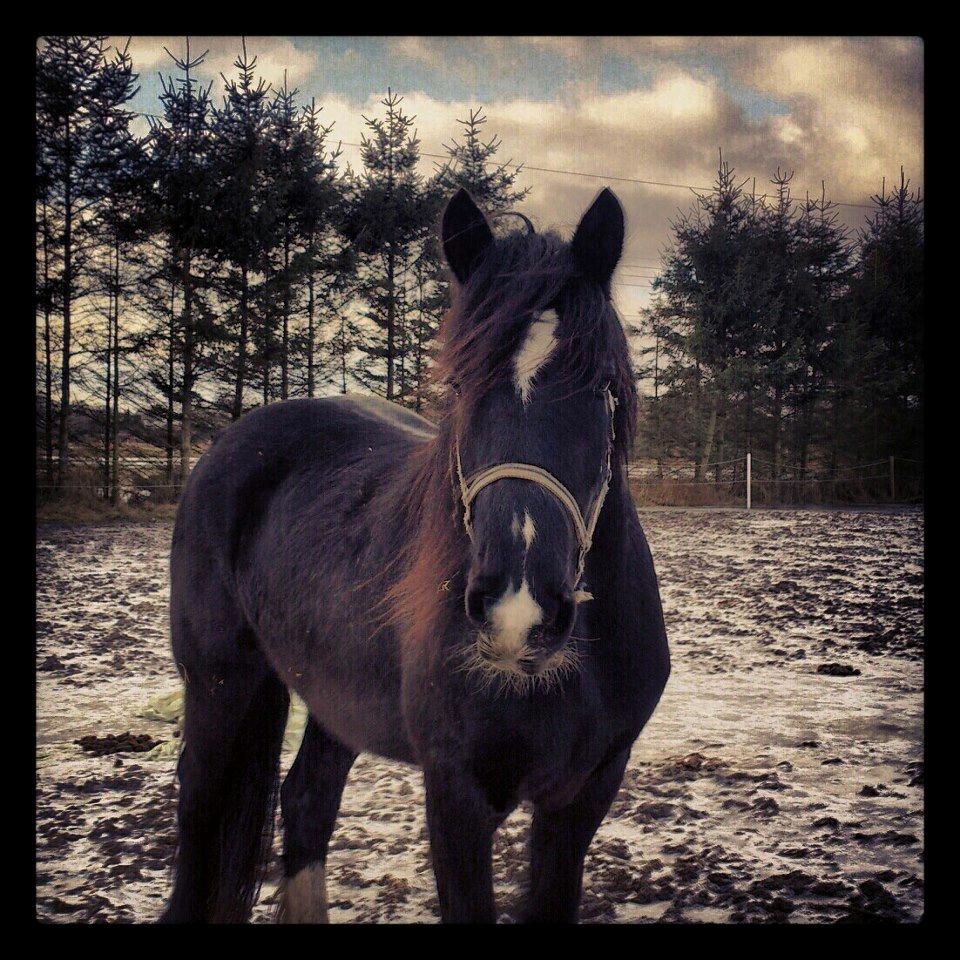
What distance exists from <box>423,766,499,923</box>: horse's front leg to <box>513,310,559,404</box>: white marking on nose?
95 cm

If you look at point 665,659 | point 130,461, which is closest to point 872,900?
point 665,659

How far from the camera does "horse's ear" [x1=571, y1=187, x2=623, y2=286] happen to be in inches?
70.2

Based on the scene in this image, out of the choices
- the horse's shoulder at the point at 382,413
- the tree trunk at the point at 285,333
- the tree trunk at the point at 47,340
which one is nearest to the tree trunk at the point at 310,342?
the tree trunk at the point at 285,333

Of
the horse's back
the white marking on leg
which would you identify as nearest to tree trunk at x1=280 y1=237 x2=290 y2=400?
the horse's back

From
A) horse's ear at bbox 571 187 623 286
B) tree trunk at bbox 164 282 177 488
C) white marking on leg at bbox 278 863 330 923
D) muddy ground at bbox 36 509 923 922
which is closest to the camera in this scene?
horse's ear at bbox 571 187 623 286

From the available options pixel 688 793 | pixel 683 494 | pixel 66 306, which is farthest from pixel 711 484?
pixel 688 793

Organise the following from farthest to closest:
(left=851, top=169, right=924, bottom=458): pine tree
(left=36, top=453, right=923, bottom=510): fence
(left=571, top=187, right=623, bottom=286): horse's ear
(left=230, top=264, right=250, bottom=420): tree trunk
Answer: (left=36, top=453, right=923, bottom=510): fence
(left=230, top=264, right=250, bottom=420): tree trunk
(left=851, top=169, right=924, bottom=458): pine tree
(left=571, top=187, right=623, bottom=286): horse's ear

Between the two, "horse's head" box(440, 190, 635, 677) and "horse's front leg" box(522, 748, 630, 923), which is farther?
"horse's front leg" box(522, 748, 630, 923)

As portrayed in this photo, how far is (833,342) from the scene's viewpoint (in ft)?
32.6

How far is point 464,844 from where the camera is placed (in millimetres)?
1657

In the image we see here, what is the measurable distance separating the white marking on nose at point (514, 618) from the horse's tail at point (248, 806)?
70.8 inches

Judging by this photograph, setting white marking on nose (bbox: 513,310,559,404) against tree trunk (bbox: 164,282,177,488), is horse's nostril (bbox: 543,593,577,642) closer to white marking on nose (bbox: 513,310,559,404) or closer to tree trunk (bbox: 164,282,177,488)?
white marking on nose (bbox: 513,310,559,404)
